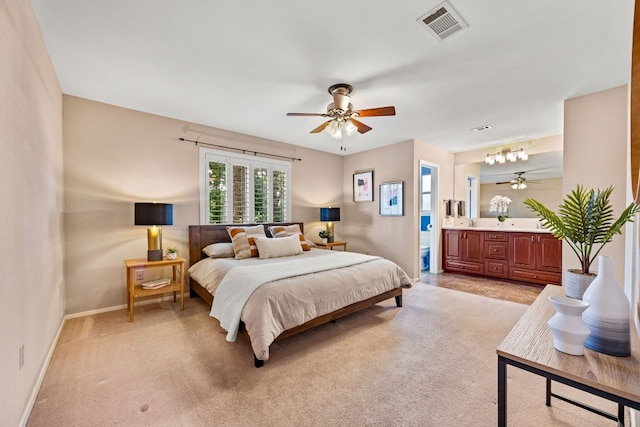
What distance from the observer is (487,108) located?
11.3 ft

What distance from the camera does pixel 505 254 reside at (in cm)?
489

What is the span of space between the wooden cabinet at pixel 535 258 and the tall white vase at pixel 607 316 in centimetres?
425

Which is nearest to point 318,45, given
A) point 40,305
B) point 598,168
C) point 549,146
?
point 40,305

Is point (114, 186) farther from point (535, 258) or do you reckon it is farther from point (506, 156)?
point (535, 258)

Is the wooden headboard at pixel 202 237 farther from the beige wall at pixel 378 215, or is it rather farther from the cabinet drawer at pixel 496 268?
the cabinet drawer at pixel 496 268

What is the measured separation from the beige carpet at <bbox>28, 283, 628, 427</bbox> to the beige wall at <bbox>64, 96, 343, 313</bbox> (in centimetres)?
58

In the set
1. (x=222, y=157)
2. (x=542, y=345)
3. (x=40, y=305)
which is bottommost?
(x=40, y=305)

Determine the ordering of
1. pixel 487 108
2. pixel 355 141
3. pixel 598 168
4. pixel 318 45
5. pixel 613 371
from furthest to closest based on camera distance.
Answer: pixel 355 141
pixel 487 108
pixel 598 168
pixel 318 45
pixel 613 371

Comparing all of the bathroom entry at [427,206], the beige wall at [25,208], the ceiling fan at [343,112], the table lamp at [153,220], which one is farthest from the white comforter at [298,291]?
the bathroom entry at [427,206]

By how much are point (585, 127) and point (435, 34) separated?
94.9 inches

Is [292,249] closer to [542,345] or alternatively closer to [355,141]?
[355,141]

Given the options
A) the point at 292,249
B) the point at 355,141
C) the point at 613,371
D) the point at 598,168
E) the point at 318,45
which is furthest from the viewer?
the point at 355,141

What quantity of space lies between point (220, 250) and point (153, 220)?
3.03 ft

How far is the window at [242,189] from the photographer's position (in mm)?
4223
